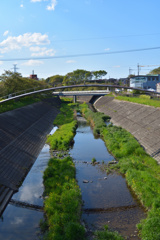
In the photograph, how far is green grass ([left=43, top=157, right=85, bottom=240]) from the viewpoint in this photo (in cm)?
1288

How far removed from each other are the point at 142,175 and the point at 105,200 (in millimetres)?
4229

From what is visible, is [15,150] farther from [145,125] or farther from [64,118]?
[64,118]

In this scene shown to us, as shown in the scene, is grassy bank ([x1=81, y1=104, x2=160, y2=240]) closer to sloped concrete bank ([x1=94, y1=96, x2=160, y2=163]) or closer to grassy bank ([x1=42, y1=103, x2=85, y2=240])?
sloped concrete bank ([x1=94, y1=96, x2=160, y2=163])

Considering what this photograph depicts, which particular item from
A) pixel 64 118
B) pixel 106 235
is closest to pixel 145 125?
pixel 106 235

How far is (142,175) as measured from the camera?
19.8m

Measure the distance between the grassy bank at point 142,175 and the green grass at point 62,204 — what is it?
4.24 metres

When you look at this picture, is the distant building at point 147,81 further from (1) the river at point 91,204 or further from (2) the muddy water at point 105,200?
(1) the river at point 91,204

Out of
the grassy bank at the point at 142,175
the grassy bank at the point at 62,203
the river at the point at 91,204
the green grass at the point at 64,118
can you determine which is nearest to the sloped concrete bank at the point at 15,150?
the river at the point at 91,204

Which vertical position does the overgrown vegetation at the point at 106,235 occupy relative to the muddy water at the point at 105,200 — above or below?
above

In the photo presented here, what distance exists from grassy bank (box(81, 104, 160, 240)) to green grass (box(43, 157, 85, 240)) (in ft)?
13.9

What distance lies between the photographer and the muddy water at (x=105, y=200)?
49.2ft

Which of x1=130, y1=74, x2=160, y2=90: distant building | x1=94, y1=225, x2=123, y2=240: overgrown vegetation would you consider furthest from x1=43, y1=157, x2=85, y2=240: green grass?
x1=130, y1=74, x2=160, y2=90: distant building

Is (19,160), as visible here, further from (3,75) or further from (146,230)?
(3,75)

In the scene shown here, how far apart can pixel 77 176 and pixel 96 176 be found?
6.43 ft
